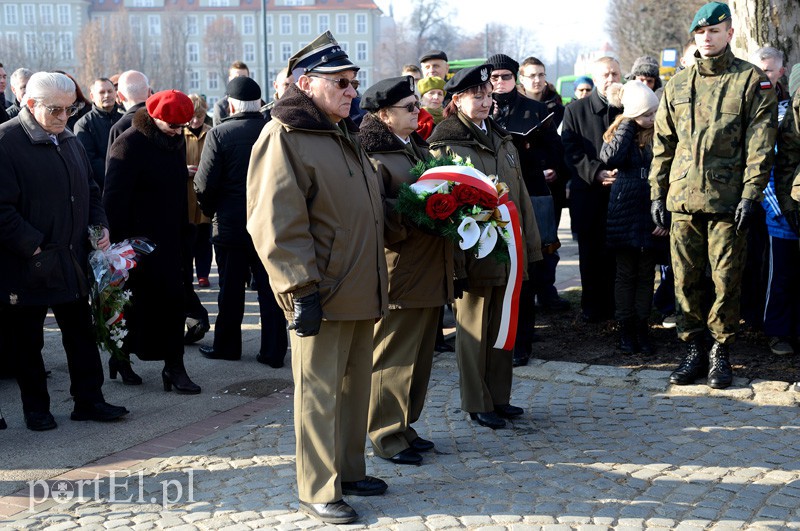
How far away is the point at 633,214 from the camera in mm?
7699

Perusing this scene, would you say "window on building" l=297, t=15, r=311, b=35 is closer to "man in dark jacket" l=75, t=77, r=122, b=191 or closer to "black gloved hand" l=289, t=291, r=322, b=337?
"man in dark jacket" l=75, t=77, r=122, b=191

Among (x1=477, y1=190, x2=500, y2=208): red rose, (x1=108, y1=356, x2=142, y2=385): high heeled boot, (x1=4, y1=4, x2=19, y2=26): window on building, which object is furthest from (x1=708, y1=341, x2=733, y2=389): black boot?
(x1=4, y1=4, x2=19, y2=26): window on building

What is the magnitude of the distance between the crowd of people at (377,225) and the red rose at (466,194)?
0.28 meters

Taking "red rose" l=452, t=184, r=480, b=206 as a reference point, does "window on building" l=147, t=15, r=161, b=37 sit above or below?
above

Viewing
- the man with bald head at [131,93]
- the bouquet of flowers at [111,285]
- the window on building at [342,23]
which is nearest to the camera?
the bouquet of flowers at [111,285]

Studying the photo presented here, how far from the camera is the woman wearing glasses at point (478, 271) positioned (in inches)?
237

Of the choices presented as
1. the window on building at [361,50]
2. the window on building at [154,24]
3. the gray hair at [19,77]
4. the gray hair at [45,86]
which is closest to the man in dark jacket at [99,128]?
the gray hair at [19,77]

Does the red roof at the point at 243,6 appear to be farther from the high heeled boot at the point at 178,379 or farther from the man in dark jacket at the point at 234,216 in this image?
the high heeled boot at the point at 178,379

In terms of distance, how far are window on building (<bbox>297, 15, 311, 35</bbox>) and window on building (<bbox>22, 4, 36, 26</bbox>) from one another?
3151cm

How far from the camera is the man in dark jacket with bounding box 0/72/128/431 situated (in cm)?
598

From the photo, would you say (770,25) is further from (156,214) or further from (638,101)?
(156,214)

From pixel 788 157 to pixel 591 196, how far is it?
2115 millimetres

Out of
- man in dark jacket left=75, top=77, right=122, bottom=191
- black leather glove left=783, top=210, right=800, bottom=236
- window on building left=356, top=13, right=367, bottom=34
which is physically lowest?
black leather glove left=783, top=210, right=800, bottom=236

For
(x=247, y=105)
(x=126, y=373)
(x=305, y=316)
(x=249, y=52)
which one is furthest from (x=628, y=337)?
(x=249, y=52)
